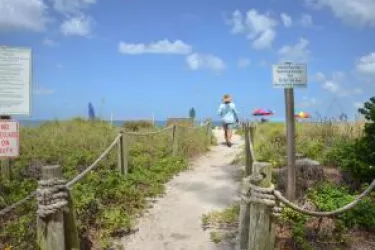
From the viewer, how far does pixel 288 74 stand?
7227 millimetres

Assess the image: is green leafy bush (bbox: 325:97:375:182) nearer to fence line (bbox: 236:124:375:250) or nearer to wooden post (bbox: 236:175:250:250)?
wooden post (bbox: 236:175:250:250)

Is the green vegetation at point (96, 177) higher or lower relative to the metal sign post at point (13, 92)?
lower

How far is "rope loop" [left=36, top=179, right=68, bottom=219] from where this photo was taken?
168 inches

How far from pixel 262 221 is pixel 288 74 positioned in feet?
11.1

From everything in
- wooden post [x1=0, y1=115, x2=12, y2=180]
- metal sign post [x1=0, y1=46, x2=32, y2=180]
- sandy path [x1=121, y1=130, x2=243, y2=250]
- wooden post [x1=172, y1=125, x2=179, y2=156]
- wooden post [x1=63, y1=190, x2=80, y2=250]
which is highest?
metal sign post [x1=0, y1=46, x2=32, y2=180]

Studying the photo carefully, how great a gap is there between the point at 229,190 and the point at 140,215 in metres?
2.40

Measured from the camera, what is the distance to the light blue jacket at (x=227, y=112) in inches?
643

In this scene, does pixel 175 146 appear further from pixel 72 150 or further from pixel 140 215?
pixel 140 215

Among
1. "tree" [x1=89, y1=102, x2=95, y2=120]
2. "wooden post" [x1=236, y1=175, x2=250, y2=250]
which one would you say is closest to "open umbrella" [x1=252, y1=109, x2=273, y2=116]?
"tree" [x1=89, y1=102, x2=95, y2=120]

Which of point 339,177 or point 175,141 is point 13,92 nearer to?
point 175,141

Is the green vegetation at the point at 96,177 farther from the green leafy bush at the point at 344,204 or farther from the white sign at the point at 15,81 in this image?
the green leafy bush at the point at 344,204

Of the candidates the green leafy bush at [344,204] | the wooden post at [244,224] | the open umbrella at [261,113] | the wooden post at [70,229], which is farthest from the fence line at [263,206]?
the open umbrella at [261,113]

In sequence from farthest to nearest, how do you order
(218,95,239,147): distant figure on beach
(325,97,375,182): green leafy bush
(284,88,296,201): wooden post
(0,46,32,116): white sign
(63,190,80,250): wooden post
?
1. (218,95,239,147): distant figure on beach
2. (325,97,375,182): green leafy bush
3. (0,46,32,116): white sign
4. (284,88,296,201): wooden post
5. (63,190,80,250): wooden post

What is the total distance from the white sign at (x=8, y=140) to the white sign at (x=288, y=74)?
4.38 meters
